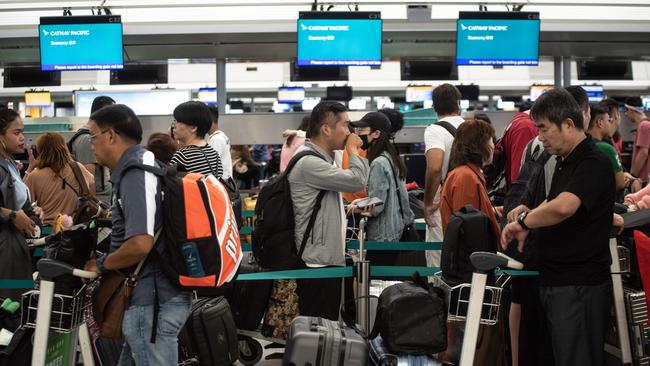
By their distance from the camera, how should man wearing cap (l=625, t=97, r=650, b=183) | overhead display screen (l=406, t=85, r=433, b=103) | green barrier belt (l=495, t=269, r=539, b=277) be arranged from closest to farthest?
green barrier belt (l=495, t=269, r=539, b=277), man wearing cap (l=625, t=97, r=650, b=183), overhead display screen (l=406, t=85, r=433, b=103)

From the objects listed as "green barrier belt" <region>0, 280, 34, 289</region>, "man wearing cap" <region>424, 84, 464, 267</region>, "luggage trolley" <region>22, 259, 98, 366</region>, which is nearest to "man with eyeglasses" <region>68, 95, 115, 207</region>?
"green barrier belt" <region>0, 280, 34, 289</region>

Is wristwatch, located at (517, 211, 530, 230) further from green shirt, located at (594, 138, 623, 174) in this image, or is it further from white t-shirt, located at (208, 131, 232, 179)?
white t-shirt, located at (208, 131, 232, 179)

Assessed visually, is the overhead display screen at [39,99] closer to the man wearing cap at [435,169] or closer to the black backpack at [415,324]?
the man wearing cap at [435,169]

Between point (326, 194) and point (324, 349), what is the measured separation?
3.80ft

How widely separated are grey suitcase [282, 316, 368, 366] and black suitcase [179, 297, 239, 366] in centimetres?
48

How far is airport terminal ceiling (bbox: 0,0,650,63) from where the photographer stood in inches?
431

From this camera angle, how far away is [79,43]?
1027 centimetres

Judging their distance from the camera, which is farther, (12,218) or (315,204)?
(12,218)

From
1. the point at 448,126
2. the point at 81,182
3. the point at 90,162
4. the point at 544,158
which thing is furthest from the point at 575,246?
the point at 90,162

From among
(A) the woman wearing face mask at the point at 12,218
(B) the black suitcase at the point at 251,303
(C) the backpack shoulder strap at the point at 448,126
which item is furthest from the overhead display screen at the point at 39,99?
(B) the black suitcase at the point at 251,303

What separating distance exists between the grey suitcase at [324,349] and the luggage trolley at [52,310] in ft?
3.25

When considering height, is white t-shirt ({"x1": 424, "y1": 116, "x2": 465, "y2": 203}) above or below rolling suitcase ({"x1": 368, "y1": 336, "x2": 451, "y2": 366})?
above

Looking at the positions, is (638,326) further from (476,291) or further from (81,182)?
(81,182)

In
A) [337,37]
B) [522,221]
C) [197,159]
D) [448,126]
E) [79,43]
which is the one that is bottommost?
[522,221]
